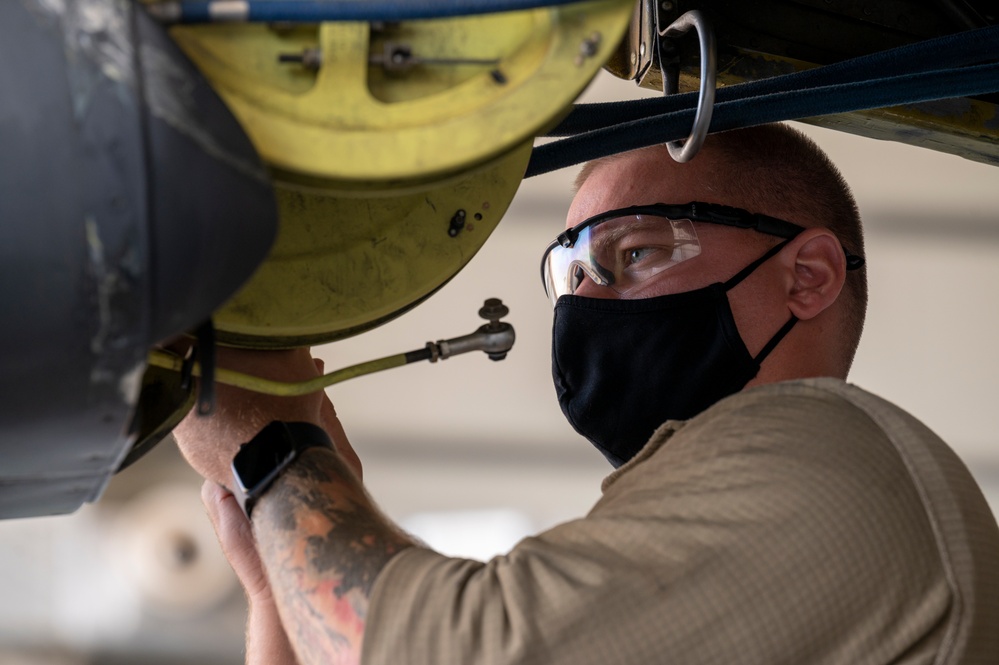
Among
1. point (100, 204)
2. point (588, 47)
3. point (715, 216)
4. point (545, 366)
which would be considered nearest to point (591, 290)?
point (715, 216)

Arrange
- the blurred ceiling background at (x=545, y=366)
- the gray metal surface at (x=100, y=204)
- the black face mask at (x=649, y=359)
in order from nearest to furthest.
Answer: the gray metal surface at (x=100, y=204)
the black face mask at (x=649, y=359)
the blurred ceiling background at (x=545, y=366)

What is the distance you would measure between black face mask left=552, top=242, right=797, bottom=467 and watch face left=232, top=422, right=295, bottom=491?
0.46m

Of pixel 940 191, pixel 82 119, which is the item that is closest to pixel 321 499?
pixel 82 119

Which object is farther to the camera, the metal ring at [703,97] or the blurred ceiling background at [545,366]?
the blurred ceiling background at [545,366]

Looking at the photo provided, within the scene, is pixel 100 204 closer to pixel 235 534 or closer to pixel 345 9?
pixel 345 9

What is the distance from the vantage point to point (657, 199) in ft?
4.49

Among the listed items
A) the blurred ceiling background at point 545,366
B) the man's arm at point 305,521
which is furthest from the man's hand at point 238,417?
the blurred ceiling background at point 545,366

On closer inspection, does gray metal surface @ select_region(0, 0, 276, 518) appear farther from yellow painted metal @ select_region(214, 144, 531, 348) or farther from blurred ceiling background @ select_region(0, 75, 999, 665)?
blurred ceiling background @ select_region(0, 75, 999, 665)

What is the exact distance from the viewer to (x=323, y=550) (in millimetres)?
856

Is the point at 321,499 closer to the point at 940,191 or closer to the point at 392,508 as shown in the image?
the point at 392,508

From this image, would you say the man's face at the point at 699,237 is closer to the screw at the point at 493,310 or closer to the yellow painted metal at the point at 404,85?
the screw at the point at 493,310

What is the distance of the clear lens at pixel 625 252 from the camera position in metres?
1.31

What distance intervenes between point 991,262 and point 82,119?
2801mm

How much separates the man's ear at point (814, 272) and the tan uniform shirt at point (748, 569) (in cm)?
42
